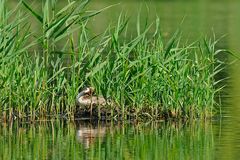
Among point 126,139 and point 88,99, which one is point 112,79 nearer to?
point 88,99

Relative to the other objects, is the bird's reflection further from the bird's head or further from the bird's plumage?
the bird's head

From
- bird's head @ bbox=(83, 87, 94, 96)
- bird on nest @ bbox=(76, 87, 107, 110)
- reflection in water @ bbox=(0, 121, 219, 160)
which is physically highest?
bird's head @ bbox=(83, 87, 94, 96)

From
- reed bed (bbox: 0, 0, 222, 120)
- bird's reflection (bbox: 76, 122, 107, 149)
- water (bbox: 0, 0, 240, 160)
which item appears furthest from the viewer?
reed bed (bbox: 0, 0, 222, 120)

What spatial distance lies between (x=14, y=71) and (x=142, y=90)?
178 cm

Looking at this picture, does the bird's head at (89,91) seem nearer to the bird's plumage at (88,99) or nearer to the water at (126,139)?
the bird's plumage at (88,99)

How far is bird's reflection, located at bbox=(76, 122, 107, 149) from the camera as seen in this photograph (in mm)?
12987

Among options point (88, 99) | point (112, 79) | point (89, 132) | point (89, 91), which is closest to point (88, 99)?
point (88, 99)

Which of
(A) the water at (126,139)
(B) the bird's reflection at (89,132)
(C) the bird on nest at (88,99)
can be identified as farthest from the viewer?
(C) the bird on nest at (88,99)

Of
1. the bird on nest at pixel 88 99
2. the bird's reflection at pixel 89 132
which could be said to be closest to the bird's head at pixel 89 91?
the bird on nest at pixel 88 99

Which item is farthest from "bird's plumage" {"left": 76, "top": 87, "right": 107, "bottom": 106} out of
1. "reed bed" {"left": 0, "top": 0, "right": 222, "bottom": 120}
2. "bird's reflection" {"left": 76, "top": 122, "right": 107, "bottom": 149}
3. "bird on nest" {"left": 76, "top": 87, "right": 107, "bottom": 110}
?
"bird's reflection" {"left": 76, "top": 122, "right": 107, "bottom": 149}

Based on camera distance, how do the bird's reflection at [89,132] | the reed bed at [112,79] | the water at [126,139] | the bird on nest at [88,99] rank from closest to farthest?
the water at [126,139] → the bird's reflection at [89,132] → the reed bed at [112,79] → the bird on nest at [88,99]

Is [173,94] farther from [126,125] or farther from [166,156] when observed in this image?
[166,156]

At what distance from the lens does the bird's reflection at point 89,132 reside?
42.6ft

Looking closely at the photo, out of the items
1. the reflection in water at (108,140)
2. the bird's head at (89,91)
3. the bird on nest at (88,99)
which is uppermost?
the bird's head at (89,91)
